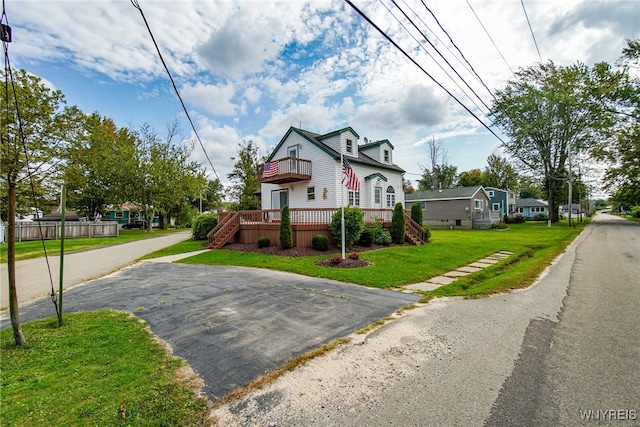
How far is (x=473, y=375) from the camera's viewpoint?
306 centimetres

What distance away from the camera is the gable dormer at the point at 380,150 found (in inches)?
779

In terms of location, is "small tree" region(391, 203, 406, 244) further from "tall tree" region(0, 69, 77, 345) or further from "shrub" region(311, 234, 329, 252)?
"tall tree" region(0, 69, 77, 345)

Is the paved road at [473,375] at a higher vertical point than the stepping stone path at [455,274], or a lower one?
higher

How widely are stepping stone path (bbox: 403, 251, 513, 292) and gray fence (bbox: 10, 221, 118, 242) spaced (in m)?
24.4

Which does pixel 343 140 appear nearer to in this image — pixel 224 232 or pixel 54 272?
pixel 224 232

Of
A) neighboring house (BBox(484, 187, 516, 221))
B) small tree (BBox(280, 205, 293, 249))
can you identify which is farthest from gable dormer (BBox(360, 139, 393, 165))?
neighboring house (BBox(484, 187, 516, 221))

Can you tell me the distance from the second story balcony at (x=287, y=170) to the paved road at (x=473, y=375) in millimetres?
12484

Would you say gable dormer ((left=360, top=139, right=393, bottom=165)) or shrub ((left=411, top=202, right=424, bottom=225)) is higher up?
gable dormer ((left=360, top=139, right=393, bottom=165))

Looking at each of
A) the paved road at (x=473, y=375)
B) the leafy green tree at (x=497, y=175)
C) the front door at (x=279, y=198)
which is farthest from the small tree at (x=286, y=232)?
the leafy green tree at (x=497, y=175)

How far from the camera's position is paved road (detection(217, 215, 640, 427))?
2449 millimetres

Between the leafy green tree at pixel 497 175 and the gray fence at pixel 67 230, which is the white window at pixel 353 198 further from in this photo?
the leafy green tree at pixel 497 175

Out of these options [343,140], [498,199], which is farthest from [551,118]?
[343,140]

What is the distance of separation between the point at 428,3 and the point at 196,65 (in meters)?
7.08

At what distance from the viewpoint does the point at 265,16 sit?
6.46 m
